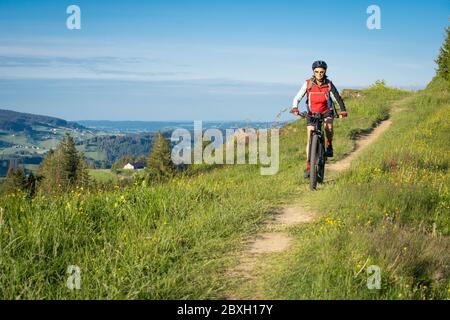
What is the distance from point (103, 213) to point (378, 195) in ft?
16.1

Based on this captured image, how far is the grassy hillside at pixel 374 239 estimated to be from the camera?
4.93m

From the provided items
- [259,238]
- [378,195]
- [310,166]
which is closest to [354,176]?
[310,166]

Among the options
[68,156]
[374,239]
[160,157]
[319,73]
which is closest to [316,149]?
[319,73]

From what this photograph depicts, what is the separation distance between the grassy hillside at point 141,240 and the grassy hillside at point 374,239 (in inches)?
2.0

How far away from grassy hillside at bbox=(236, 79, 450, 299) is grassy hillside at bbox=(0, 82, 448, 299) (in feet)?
0.17

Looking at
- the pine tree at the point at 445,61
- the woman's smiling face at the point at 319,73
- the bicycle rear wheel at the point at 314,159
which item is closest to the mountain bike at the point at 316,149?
the bicycle rear wheel at the point at 314,159

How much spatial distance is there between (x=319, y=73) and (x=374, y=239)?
16.4 ft

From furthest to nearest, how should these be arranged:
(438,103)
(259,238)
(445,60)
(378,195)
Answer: (445,60), (438,103), (378,195), (259,238)

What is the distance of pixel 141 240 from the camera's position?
595 centimetres

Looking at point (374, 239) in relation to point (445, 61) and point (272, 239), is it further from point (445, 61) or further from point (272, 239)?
point (445, 61)

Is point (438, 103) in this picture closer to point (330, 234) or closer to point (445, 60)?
point (445, 60)

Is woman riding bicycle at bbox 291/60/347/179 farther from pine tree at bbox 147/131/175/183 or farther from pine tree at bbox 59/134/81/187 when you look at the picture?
pine tree at bbox 59/134/81/187

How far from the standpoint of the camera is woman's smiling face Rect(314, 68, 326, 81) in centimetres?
995
